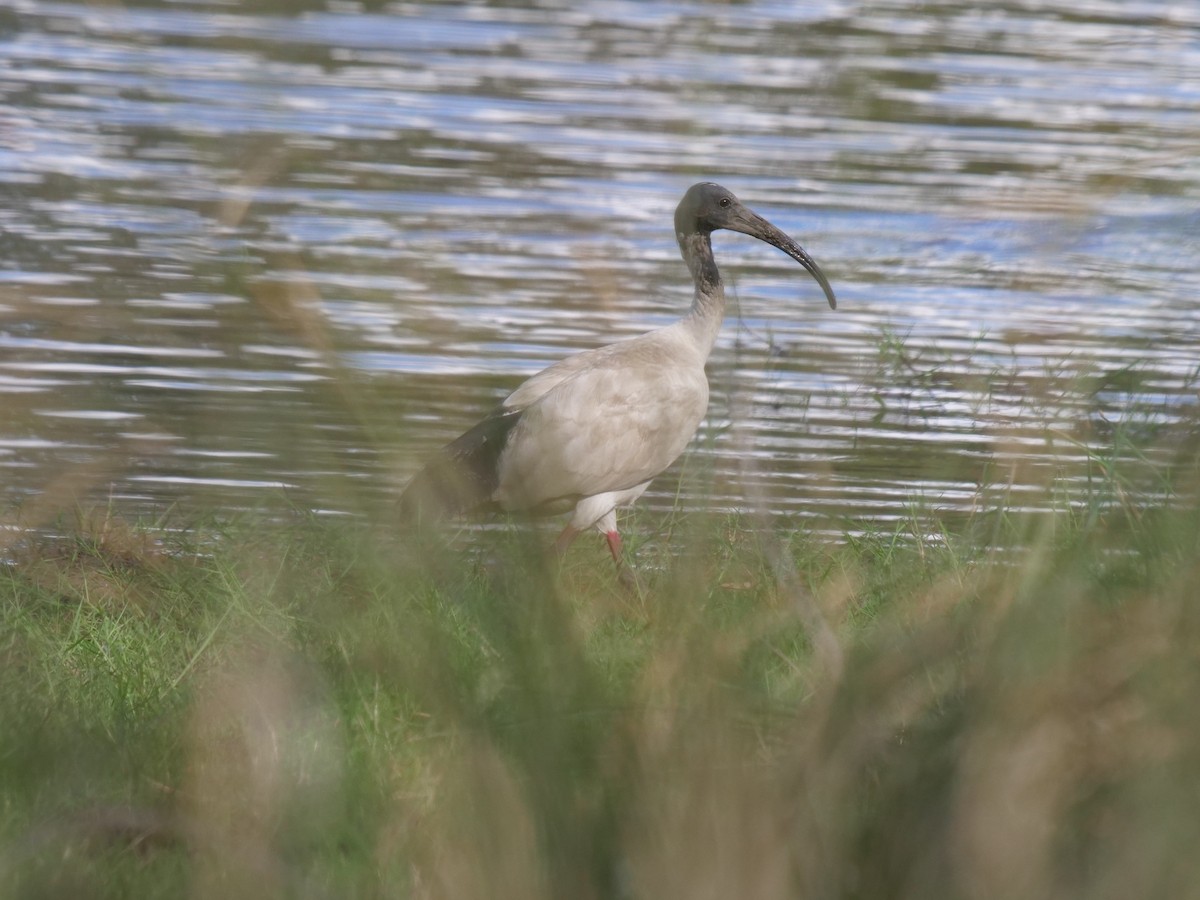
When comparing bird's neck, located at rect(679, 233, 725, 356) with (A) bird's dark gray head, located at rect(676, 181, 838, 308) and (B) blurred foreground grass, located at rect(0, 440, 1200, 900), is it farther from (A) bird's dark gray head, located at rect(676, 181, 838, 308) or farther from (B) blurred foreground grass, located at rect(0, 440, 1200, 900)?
(B) blurred foreground grass, located at rect(0, 440, 1200, 900)

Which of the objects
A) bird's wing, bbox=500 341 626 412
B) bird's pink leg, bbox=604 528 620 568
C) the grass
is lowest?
bird's pink leg, bbox=604 528 620 568

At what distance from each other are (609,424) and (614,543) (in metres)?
0.37

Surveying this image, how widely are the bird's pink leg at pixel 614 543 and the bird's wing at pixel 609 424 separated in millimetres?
183

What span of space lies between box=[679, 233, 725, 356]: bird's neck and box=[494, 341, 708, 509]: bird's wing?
0.28 meters

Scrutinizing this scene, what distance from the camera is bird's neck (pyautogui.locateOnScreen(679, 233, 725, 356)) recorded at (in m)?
5.59

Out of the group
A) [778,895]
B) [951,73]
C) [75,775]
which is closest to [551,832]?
[778,895]

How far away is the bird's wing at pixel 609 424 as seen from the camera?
16.1 ft

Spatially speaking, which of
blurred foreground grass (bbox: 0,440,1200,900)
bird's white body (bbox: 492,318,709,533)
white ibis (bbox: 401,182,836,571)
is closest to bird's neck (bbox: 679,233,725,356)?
white ibis (bbox: 401,182,836,571)

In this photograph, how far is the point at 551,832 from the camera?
64.5 inches

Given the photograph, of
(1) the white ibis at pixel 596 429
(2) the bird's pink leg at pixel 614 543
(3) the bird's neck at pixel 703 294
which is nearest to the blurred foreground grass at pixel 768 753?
(2) the bird's pink leg at pixel 614 543

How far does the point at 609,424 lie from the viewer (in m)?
5.02

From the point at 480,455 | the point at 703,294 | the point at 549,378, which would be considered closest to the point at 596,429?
the point at 549,378

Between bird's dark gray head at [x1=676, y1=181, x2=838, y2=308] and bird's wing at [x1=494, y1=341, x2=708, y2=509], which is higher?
bird's dark gray head at [x1=676, y1=181, x2=838, y2=308]

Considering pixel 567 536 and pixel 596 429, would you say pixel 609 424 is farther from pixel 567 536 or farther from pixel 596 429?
pixel 567 536
